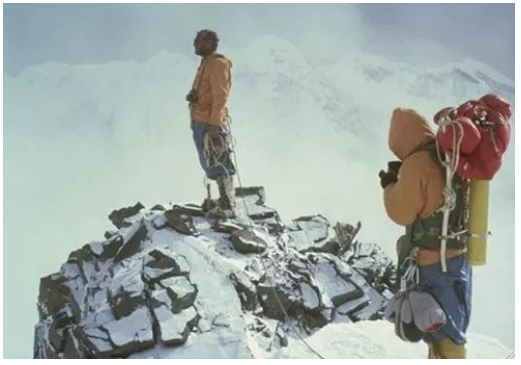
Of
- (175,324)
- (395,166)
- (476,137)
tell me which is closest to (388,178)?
(395,166)

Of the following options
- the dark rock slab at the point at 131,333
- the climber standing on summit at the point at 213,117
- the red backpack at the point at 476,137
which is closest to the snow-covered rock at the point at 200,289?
the dark rock slab at the point at 131,333

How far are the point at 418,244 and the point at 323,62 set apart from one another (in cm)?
395

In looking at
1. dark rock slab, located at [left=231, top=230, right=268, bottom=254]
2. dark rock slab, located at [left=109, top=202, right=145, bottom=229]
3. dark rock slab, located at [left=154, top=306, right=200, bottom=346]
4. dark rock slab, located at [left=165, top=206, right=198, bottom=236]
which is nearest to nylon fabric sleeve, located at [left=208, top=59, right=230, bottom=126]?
dark rock slab, located at [left=165, top=206, right=198, bottom=236]

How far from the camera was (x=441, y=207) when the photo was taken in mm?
3162

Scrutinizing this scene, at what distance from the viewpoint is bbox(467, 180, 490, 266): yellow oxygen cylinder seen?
3.21 m

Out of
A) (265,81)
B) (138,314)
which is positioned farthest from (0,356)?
(265,81)

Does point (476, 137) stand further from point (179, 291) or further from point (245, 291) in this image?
point (179, 291)

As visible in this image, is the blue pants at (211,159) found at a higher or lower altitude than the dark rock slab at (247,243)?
higher

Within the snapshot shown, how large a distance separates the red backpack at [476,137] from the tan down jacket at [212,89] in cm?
178

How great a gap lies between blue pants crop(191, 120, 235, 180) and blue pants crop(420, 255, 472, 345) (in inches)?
74.1

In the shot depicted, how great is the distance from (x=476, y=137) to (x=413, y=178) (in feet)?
1.01

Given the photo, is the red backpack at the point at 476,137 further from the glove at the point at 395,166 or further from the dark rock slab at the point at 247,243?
the dark rock slab at the point at 247,243

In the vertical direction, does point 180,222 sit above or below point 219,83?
below

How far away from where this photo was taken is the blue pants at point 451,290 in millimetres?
3264
